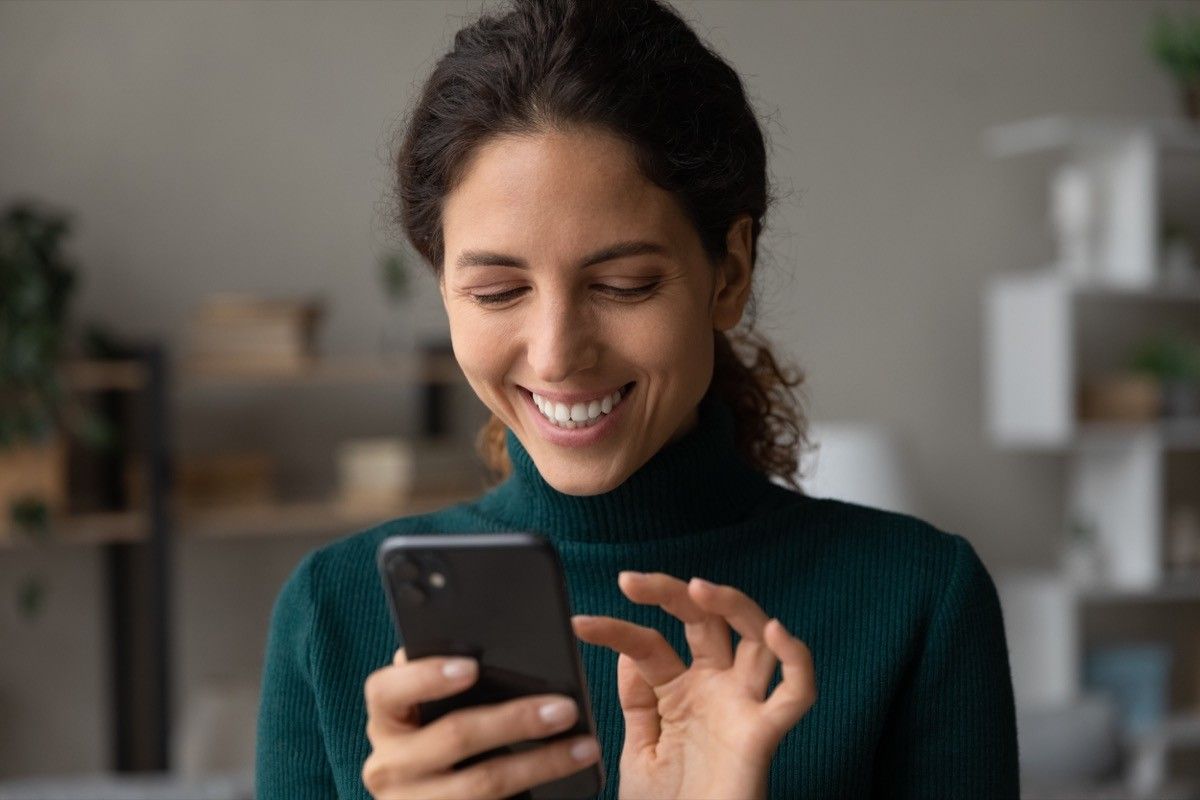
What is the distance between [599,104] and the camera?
976mm

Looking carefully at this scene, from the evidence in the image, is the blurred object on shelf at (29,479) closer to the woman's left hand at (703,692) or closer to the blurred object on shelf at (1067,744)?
the blurred object on shelf at (1067,744)

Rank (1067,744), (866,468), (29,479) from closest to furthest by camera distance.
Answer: (1067,744), (29,479), (866,468)

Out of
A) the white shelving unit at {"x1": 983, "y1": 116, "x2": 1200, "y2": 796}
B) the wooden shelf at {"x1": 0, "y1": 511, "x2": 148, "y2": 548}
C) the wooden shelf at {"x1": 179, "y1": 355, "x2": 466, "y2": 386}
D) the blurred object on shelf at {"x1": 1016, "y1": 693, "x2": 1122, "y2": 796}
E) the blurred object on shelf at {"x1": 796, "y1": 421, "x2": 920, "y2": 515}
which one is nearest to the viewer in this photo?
the blurred object on shelf at {"x1": 1016, "y1": 693, "x2": 1122, "y2": 796}

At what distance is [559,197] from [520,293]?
0.07 meters

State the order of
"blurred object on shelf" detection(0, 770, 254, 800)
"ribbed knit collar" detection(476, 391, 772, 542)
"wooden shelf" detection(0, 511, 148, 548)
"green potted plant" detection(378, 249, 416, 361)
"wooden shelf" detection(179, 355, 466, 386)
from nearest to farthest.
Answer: "ribbed knit collar" detection(476, 391, 772, 542), "blurred object on shelf" detection(0, 770, 254, 800), "wooden shelf" detection(0, 511, 148, 548), "wooden shelf" detection(179, 355, 466, 386), "green potted plant" detection(378, 249, 416, 361)

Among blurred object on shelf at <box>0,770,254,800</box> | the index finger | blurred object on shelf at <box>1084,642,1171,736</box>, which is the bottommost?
blurred object on shelf at <box>1084,642,1171,736</box>

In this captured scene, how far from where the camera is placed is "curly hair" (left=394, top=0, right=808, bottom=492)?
38.4 inches

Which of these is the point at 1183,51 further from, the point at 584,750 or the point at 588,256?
the point at 584,750

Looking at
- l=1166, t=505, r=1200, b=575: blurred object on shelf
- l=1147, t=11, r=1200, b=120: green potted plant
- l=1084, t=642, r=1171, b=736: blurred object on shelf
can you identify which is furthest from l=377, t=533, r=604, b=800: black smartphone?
l=1147, t=11, r=1200, b=120: green potted plant

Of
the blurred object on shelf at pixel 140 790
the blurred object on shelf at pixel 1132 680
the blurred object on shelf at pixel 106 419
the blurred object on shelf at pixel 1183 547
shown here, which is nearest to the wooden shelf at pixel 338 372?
the blurred object on shelf at pixel 106 419

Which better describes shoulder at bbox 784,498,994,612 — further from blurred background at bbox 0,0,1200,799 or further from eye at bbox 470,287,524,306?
blurred background at bbox 0,0,1200,799

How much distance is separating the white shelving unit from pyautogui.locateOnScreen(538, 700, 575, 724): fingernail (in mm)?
3557

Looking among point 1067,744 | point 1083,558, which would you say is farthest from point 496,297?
point 1083,558

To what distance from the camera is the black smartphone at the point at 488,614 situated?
2.68ft
